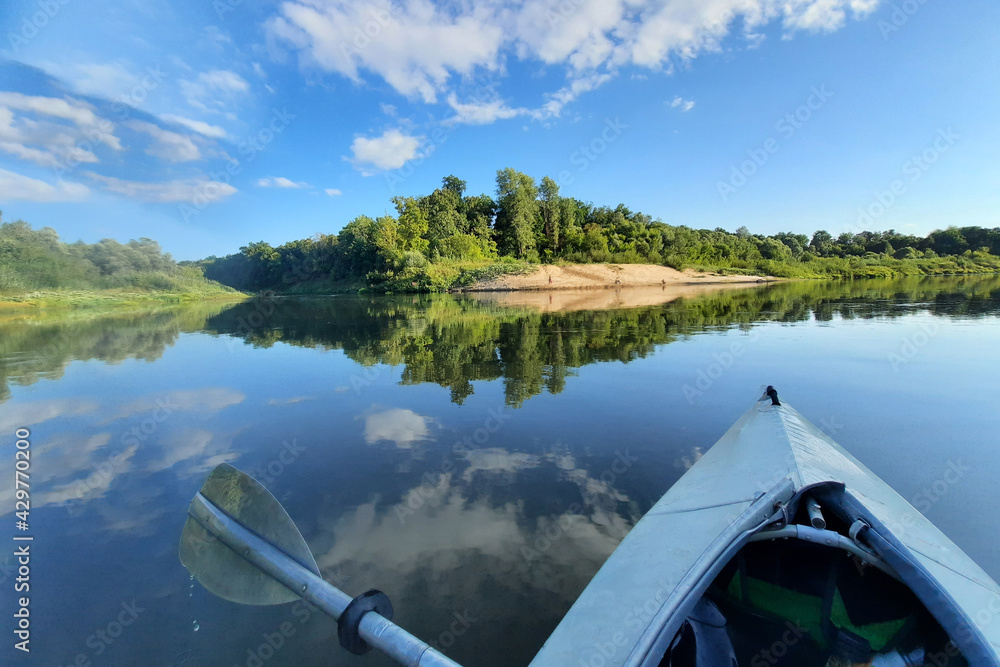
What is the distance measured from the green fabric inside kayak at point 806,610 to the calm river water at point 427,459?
86cm

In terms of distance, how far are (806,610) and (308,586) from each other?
6.70 ft

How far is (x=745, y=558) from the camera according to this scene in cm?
192

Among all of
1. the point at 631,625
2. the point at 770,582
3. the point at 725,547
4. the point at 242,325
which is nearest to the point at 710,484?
the point at 770,582

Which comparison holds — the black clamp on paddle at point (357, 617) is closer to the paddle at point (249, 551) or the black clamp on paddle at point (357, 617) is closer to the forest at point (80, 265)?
the paddle at point (249, 551)

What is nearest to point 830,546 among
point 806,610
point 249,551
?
point 806,610

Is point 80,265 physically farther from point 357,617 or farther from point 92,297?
point 357,617

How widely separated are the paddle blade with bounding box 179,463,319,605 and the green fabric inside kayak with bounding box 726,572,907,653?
1.87 metres

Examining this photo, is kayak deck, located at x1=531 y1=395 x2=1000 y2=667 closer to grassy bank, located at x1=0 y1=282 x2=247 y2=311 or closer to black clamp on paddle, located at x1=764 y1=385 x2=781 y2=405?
black clamp on paddle, located at x1=764 y1=385 x2=781 y2=405

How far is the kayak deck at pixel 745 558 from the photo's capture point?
127 cm

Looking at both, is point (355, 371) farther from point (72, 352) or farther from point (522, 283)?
point (522, 283)

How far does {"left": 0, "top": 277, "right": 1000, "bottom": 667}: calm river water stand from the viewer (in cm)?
220

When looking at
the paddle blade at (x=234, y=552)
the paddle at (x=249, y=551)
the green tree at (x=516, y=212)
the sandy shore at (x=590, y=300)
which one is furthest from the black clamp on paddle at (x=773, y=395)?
the green tree at (x=516, y=212)

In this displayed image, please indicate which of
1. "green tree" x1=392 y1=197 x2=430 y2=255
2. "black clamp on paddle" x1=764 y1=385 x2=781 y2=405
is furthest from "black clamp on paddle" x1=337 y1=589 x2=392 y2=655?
"green tree" x1=392 y1=197 x2=430 y2=255

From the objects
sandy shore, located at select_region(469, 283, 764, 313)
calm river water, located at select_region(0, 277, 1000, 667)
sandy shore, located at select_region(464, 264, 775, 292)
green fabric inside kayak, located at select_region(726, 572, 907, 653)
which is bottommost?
calm river water, located at select_region(0, 277, 1000, 667)
